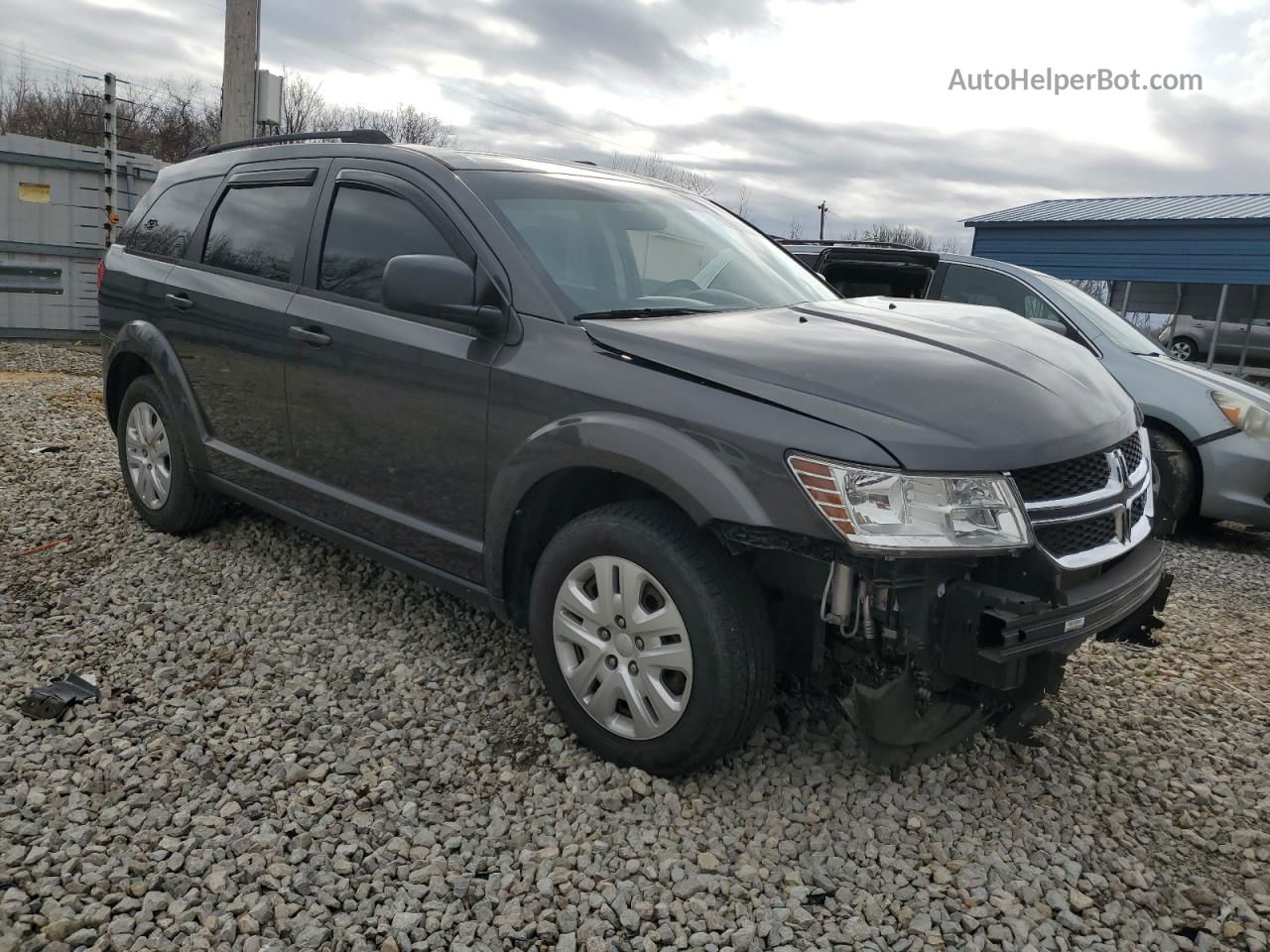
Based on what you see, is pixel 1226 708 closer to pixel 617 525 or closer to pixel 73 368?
pixel 617 525

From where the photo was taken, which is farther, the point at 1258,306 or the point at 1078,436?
the point at 1258,306

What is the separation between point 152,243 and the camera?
4.74 meters

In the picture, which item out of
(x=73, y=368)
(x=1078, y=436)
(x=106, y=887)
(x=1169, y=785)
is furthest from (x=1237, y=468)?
(x=73, y=368)

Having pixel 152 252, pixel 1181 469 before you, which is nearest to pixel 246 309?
pixel 152 252

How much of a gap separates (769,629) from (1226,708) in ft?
6.76

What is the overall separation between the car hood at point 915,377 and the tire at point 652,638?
1.55ft

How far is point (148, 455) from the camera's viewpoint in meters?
4.79

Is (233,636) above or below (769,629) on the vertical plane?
below

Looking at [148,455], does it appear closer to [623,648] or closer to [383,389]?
[383,389]

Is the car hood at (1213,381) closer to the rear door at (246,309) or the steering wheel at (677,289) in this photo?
the steering wheel at (677,289)

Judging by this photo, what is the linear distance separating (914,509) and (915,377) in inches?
16.6

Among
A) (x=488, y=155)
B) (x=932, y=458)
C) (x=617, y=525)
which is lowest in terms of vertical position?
(x=617, y=525)

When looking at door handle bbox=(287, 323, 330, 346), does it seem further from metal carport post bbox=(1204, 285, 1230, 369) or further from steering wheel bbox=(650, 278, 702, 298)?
metal carport post bbox=(1204, 285, 1230, 369)

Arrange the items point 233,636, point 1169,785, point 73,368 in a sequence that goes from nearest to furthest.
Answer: point 1169,785 → point 233,636 → point 73,368
